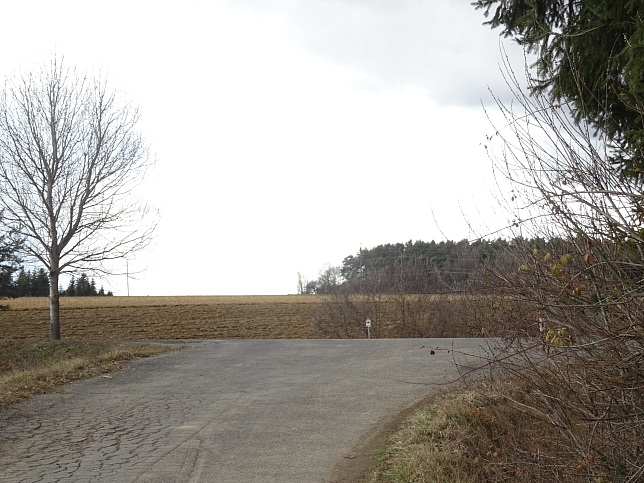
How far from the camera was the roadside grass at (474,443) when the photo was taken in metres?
5.41

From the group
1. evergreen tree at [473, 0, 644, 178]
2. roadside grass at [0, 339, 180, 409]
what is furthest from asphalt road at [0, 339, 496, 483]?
evergreen tree at [473, 0, 644, 178]

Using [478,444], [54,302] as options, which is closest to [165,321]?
[54,302]

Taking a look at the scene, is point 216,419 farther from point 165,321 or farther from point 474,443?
point 165,321

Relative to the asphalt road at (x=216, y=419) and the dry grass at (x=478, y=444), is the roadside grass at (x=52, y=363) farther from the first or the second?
the dry grass at (x=478, y=444)

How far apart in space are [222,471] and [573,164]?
4879 millimetres

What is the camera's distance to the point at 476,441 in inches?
310

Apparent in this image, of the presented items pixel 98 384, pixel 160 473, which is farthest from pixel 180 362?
pixel 160 473

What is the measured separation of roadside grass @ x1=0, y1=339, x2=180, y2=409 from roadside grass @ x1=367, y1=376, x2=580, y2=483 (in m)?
6.57

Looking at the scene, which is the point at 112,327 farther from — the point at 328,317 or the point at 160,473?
the point at 160,473

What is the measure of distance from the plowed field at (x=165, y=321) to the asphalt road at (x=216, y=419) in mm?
23398

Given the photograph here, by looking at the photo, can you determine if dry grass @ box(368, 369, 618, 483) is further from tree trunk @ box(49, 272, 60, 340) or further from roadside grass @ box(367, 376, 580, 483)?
tree trunk @ box(49, 272, 60, 340)

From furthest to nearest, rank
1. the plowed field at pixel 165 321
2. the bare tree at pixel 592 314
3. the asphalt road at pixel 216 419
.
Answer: the plowed field at pixel 165 321
the asphalt road at pixel 216 419
the bare tree at pixel 592 314

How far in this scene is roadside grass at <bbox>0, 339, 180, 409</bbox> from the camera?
1205cm

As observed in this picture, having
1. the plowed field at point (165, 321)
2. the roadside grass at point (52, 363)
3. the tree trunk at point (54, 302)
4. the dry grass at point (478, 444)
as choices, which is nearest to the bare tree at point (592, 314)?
the dry grass at point (478, 444)
